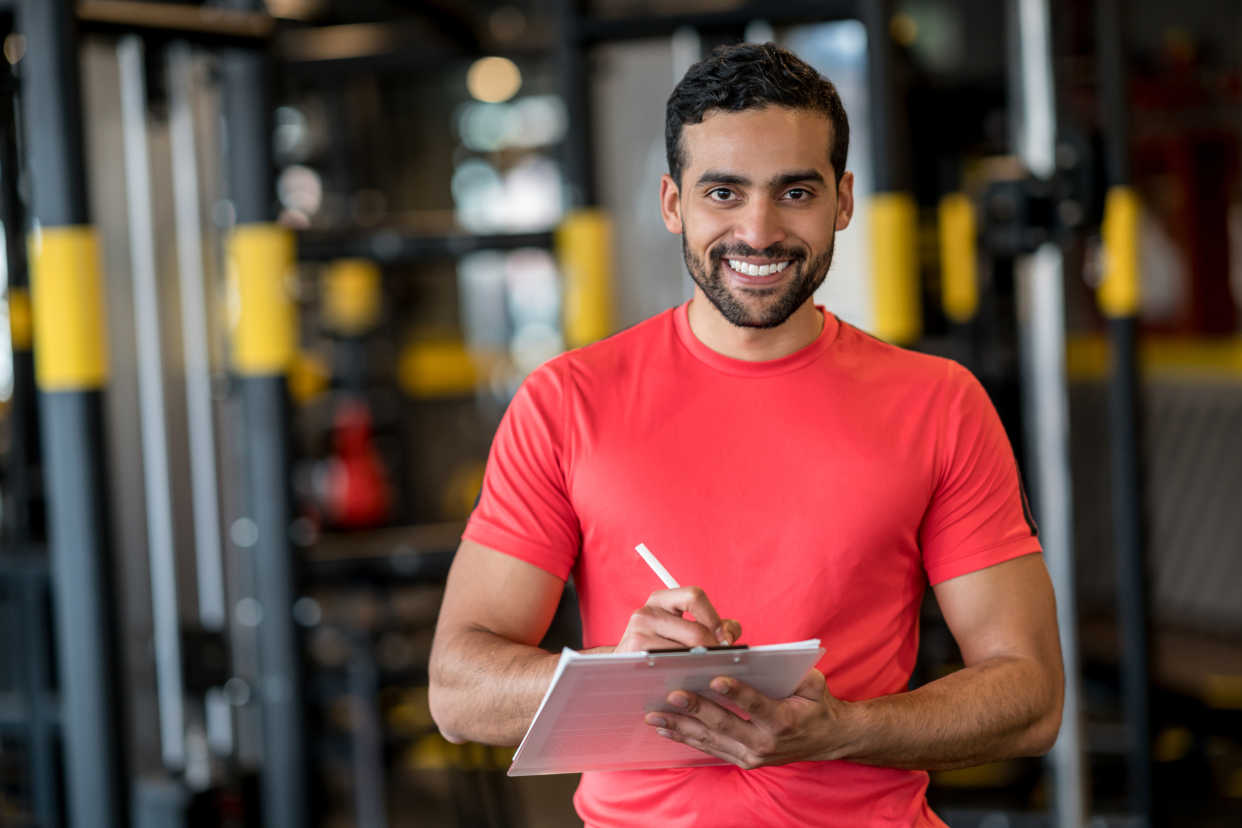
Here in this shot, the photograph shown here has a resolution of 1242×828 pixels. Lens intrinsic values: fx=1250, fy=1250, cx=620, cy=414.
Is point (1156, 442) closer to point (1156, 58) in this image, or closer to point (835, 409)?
point (1156, 58)

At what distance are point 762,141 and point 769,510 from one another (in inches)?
15.3

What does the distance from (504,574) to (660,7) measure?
2.04m

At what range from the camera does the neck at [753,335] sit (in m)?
1.41

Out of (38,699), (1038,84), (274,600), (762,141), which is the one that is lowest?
(38,699)

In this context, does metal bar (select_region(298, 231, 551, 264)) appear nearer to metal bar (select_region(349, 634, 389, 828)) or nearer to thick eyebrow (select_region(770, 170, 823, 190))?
metal bar (select_region(349, 634, 389, 828))

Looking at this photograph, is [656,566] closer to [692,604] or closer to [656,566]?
[656,566]

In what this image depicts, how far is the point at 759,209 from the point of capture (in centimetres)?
131

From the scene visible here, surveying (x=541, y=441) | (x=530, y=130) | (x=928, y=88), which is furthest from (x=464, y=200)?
(x=541, y=441)

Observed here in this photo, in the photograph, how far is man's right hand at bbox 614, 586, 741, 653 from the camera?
1.13m

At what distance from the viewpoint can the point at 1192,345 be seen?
5.95 meters

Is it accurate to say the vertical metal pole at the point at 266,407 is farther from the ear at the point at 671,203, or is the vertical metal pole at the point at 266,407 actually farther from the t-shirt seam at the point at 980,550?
the t-shirt seam at the point at 980,550

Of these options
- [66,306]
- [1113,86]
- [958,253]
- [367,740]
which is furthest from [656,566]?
[958,253]

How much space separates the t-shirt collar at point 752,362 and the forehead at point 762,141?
19cm

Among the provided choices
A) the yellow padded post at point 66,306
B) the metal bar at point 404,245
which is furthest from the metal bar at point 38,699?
the metal bar at point 404,245
